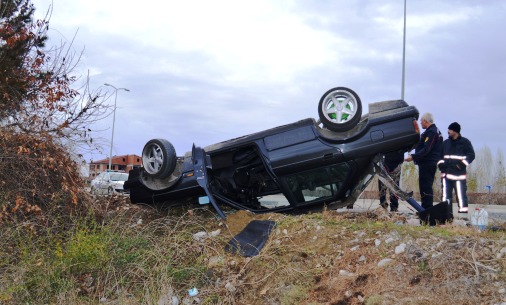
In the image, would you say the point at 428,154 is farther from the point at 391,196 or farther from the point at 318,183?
the point at 318,183

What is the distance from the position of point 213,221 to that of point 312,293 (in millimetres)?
2104

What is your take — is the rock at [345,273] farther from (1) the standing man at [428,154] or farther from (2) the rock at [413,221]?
(1) the standing man at [428,154]

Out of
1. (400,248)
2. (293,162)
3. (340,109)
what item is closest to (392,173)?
(340,109)

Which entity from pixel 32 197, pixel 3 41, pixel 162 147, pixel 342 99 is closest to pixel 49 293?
pixel 32 197

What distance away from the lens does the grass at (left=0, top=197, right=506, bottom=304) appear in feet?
13.0

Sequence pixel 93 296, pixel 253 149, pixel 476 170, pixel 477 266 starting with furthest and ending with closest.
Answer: pixel 476 170, pixel 253 149, pixel 93 296, pixel 477 266

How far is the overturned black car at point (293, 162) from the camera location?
19.5 feet

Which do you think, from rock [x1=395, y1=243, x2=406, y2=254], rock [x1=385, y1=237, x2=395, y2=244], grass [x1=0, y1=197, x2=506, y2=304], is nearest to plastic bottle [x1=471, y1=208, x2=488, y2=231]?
grass [x1=0, y1=197, x2=506, y2=304]

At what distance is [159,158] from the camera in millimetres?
6582

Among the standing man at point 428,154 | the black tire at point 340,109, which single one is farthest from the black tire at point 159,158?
the standing man at point 428,154

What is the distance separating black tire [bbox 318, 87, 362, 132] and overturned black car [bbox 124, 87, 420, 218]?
0.4 inches

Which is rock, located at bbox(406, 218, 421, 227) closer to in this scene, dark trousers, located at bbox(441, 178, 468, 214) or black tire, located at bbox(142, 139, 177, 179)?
dark trousers, located at bbox(441, 178, 468, 214)

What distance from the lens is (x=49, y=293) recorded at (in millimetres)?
4789

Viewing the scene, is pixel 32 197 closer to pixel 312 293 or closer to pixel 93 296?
pixel 93 296
